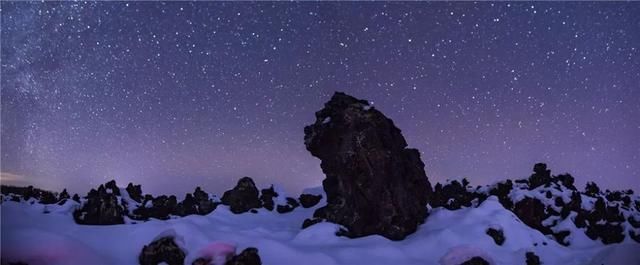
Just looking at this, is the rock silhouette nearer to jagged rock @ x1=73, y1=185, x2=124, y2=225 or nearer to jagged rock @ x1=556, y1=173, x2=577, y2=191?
jagged rock @ x1=73, y1=185, x2=124, y2=225

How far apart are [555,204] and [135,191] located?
27.1 metres

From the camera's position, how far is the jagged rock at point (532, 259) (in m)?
16.5

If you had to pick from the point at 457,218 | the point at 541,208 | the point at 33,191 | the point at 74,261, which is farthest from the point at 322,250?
the point at 33,191

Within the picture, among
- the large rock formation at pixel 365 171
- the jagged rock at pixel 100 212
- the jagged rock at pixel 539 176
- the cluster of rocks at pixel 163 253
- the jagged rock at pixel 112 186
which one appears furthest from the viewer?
the jagged rock at pixel 539 176

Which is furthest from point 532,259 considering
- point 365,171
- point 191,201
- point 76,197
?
point 76,197

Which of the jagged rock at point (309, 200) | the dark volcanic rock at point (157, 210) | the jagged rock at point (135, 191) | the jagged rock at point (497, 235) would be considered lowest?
the dark volcanic rock at point (157, 210)

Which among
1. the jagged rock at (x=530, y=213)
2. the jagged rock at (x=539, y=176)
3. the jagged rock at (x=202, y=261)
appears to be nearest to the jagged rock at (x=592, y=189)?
the jagged rock at (x=539, y=176)

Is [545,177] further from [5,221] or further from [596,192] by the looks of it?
[5,221]

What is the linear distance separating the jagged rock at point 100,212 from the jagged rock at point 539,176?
26.4 meters

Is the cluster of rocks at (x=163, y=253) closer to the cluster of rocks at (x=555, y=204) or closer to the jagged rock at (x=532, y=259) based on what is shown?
the jagged rock at (x=532, y=259)

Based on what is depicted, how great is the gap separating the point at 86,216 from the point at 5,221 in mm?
5303

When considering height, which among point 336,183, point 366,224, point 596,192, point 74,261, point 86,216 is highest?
point 596,192

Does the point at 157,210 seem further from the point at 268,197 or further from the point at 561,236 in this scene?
the point at 561,236

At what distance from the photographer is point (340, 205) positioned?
811 inches
